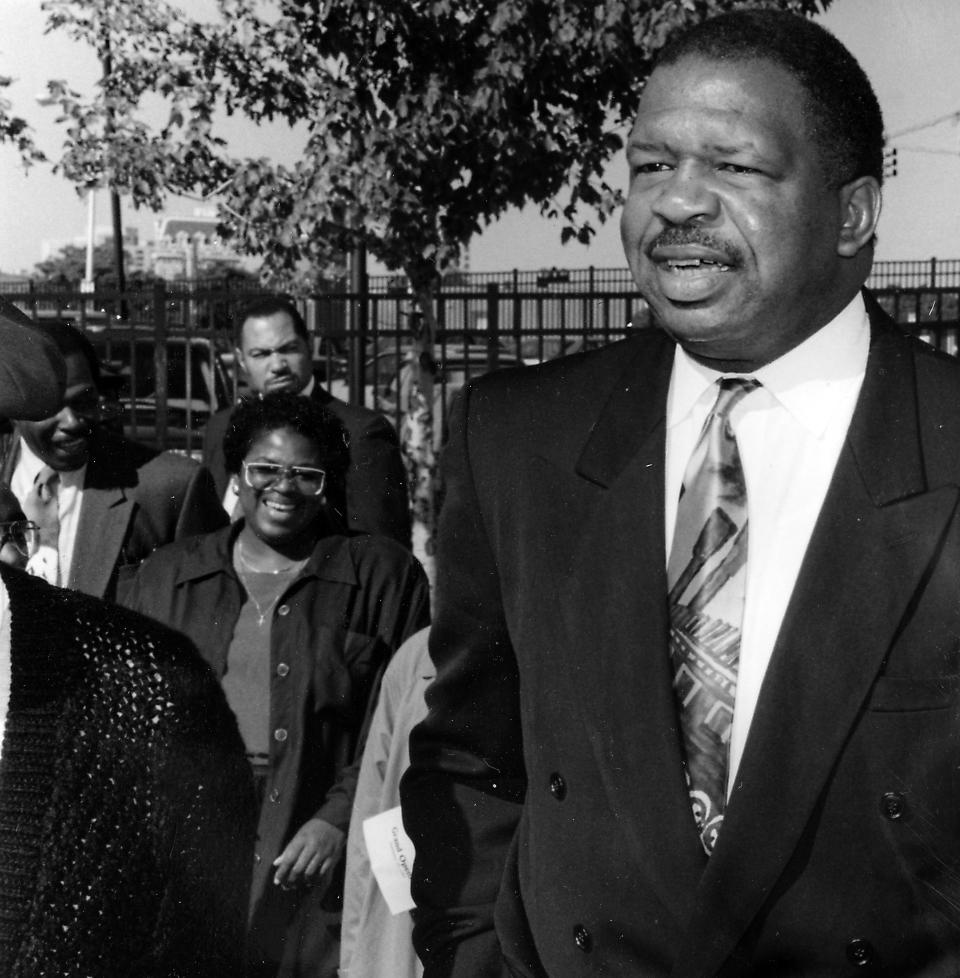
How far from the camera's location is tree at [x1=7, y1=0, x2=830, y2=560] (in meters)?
→ 6.84

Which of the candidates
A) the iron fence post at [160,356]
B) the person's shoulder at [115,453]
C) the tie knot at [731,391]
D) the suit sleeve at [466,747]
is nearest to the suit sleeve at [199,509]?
the person's shoulder at [115,453]

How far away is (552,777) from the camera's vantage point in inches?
77.2

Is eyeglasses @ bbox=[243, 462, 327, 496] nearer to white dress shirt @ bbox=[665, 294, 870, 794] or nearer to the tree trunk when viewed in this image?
white dress shirt @ bbox=[665, 294, 870, 794]

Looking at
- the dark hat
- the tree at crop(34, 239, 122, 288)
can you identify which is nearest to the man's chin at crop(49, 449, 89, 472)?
the dark hat

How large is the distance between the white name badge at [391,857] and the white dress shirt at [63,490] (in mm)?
1572

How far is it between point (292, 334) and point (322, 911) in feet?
7.49

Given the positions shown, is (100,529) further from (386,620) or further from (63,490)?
(386,620)

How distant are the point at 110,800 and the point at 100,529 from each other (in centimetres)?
309

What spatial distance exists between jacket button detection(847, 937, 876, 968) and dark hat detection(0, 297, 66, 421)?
1043 mm

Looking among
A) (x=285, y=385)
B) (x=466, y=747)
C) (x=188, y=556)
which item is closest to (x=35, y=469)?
(x=188, y=556)

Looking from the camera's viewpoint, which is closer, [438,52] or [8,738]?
[8,738]

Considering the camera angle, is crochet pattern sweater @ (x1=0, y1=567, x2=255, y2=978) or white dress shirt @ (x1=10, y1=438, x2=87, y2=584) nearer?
crochet pattern sweater @ (x1=0, y1=567, x2=255, y2=978)

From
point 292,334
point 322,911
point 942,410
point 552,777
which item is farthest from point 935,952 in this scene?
point 292,334

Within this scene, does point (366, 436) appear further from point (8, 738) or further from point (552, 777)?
point (8, 738)
